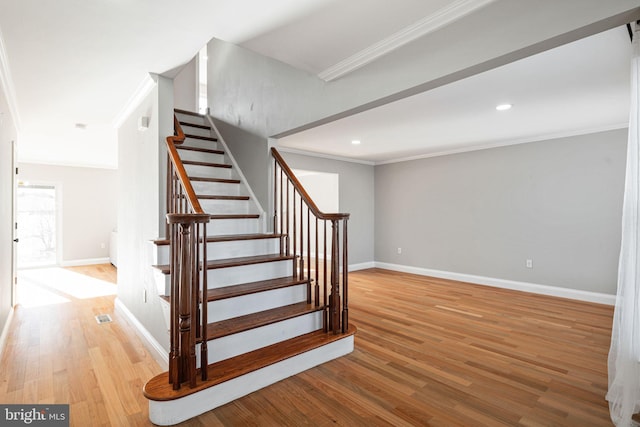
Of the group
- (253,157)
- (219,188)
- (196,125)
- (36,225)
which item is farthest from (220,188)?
(36,225)

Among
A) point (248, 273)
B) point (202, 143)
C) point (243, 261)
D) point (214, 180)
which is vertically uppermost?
point (202, 143)

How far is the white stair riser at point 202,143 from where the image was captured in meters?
4.37

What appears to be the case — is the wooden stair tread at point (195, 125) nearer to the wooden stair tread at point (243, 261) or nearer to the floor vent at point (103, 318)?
the wooden stair tread at point (243, 261)

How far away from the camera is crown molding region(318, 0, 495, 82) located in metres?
1.83

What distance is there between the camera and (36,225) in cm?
719

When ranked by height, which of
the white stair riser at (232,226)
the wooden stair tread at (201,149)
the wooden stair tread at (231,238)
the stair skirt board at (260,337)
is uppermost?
the wooden stair tread at (201,149)

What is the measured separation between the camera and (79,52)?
2.42 metres

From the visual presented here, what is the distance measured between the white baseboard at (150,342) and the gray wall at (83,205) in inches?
196

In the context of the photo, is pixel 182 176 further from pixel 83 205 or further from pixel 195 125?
pixel 83 205

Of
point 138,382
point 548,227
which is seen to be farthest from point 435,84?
point 548,227

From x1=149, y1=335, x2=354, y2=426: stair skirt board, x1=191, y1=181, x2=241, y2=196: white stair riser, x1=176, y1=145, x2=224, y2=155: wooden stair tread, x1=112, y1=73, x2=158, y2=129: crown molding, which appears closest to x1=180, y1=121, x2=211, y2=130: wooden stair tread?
x1=176, y1=145, x2=224, y2=155: wooden stair tread

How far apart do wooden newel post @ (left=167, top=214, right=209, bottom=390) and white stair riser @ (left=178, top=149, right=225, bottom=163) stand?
2.29 m

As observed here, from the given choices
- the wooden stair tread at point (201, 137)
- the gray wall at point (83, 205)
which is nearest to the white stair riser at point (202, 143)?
the wooden stair tread at point (201, 137)

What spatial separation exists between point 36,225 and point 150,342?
6.44 meters
